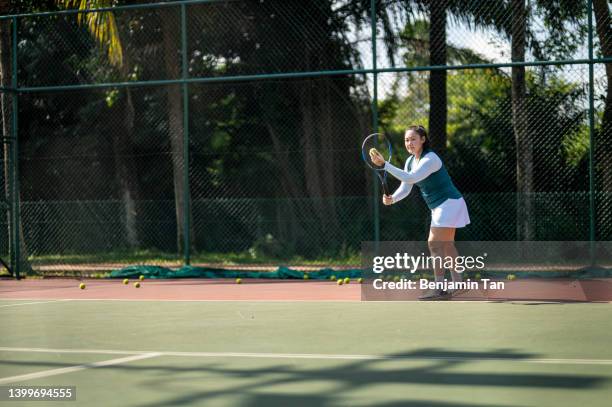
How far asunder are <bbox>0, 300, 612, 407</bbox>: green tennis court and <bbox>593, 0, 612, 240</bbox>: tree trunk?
175 inches

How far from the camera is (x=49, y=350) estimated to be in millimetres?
5172

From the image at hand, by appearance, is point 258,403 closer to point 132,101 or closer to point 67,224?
point 67,224

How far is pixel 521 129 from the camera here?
45.2 feet

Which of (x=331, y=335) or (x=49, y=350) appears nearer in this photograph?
(x=49, y=350)

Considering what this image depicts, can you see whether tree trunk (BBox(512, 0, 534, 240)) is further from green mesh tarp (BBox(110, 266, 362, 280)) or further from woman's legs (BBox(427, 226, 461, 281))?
woman's legs (BBox(427, 226, 461, 281))

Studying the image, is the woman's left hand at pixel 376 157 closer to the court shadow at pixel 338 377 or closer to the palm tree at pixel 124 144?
the court shadow at pixel 338 377

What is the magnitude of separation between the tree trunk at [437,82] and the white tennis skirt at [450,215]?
6.79 metres

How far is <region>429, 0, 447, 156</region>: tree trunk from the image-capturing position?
46.5ft

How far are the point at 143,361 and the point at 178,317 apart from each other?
2227mm

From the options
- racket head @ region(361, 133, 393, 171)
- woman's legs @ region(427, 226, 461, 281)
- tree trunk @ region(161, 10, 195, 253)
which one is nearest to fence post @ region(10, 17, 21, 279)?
racket head @ region(361, 133, 393, 171)

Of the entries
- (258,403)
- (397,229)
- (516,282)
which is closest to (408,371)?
(258,403)

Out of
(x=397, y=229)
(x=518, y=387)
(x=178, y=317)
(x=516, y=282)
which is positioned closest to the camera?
(x=518, y=387)

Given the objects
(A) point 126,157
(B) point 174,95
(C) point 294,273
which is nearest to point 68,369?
(C) point 294,273

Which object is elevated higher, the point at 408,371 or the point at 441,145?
the point at 441,145
